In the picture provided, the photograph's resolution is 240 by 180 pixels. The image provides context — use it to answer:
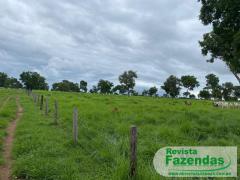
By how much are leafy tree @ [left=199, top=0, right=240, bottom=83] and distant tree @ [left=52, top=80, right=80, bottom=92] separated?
394 feet

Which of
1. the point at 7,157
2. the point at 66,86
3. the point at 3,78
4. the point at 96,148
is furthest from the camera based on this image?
the point at 3,78

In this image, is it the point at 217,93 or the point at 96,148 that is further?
the point at 217,93

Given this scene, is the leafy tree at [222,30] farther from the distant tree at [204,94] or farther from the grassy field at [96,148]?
the distant tree at [204,94]

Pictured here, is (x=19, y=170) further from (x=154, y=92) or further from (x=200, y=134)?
Answer: (x=154, y=92)

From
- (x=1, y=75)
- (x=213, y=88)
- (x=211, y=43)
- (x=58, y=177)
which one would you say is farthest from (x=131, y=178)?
(x=1, y=75)

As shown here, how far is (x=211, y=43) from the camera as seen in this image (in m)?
19.0

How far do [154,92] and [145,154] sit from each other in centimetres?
12329

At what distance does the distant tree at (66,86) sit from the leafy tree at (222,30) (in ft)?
394

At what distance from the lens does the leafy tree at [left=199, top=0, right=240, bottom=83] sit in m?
16.2

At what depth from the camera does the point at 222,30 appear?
59.3ft

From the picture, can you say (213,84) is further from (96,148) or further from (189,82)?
(96,148)

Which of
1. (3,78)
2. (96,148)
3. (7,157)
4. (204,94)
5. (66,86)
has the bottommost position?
(7,157)

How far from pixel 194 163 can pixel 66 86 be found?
132 meters

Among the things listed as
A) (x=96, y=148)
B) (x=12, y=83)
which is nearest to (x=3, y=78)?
(x=12, y=83)
